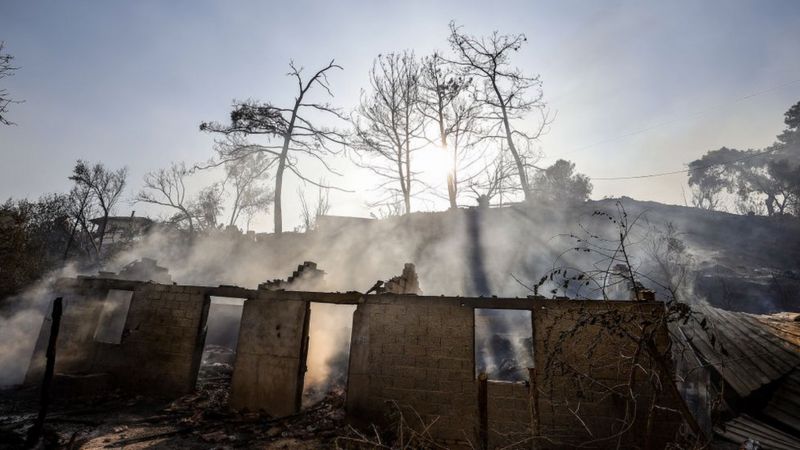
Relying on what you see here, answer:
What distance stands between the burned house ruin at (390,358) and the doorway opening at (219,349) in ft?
4.57

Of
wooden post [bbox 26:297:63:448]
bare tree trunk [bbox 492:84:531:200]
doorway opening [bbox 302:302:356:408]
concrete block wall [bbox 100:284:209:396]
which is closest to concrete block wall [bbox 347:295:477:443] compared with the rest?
doorway opening [bbox 302:302:356:408]

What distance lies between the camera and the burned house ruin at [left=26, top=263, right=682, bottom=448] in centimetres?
693

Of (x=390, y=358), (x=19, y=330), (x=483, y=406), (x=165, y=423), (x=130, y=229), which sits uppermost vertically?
(x=130, y=229)

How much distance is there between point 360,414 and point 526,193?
18.7 m

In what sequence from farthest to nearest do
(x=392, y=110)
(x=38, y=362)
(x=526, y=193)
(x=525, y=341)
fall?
(x=392, y=110)
(x=526, y=193)
(x=525, y=341)
(x=38, y=362)

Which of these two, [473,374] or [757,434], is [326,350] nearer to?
[473,374]

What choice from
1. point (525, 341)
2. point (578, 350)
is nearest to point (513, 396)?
point (578, 350)

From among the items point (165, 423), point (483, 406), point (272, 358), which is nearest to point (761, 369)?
point (483, 406)

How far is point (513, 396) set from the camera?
289 inches

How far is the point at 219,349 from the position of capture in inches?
620

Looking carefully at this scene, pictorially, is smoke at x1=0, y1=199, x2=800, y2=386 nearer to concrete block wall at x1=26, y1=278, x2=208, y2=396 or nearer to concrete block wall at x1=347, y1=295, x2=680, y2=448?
concrete block wall at x1=26, y1=278, x2=208, y2=396

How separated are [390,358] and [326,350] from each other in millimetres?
6566

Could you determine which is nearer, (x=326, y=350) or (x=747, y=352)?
(x=747, y=352)

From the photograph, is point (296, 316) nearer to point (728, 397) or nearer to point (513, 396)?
point (513, 396)
